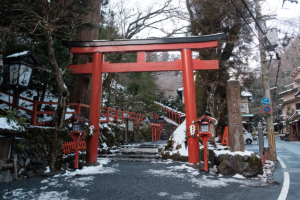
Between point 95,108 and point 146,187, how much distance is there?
3.85 meters

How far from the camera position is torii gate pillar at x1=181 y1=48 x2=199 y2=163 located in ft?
24.1

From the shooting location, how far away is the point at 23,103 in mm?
9391

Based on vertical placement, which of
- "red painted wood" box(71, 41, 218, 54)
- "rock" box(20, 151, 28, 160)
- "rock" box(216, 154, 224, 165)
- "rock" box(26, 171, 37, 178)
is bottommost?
"rock" box(26, 171, 37, 178)

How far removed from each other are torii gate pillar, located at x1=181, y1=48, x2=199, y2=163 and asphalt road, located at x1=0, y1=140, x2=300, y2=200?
0.89 metres

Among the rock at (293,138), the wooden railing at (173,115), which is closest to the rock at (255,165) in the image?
the wooden railing at (173,115)

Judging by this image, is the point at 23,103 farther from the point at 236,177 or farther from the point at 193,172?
the point at 236,177

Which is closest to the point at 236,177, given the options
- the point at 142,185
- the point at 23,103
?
the point at 142,185

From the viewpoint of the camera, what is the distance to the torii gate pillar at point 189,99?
735cm

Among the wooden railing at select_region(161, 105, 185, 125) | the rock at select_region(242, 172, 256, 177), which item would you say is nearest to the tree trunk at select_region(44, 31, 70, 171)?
the rock at select_region(242, 172, 256, 177)

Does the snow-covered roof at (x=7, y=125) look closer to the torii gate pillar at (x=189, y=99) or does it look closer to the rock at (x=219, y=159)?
the torii gate pillar at (x=189, y=99)

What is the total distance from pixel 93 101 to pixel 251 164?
230 inches

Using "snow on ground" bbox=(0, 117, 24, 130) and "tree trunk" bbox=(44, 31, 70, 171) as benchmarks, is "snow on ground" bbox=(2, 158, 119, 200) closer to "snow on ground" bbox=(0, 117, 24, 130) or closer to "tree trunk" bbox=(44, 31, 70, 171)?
"tree trunk" bbox=(44, 31, 70, 171)

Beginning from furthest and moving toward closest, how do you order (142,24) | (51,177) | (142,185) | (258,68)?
(142,24) → (258,68) → (51,177) → (142,185)

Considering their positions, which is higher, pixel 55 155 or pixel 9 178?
pixel 55 155
